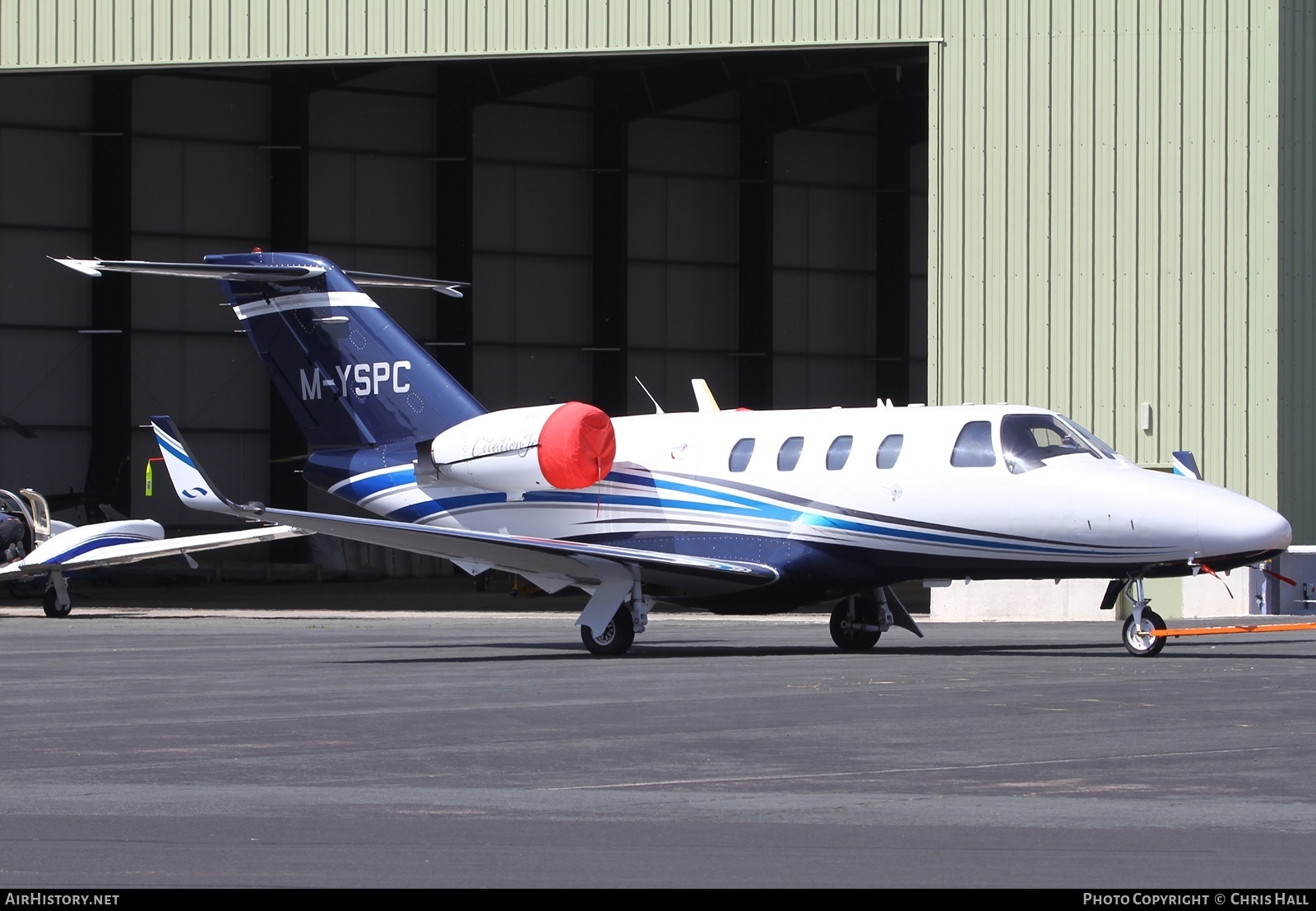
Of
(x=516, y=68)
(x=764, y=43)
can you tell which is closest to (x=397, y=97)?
(x=516, y=68)

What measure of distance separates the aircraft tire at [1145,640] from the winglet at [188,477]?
9.38 meters

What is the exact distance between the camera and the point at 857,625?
2192cm

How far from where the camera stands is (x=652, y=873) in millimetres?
7105

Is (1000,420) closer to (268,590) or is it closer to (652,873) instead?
(652,873)

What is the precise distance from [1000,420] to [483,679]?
6.41m

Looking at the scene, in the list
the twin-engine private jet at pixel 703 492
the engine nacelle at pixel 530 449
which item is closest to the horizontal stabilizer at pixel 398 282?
the twin-engine private jet at pixel 703 492

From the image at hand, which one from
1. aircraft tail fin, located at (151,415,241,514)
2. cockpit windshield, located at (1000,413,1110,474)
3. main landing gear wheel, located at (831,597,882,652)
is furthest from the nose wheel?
aircraft tail fin, located at (151,415,241,514)

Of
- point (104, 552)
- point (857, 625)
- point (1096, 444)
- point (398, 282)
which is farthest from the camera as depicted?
point (104, 552)

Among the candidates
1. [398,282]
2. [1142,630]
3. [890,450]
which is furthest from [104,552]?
[1142,630]

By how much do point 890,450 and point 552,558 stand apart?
3980 mm

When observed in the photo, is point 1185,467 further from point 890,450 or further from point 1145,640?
point 890,450

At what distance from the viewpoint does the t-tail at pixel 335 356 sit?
23.1 meters

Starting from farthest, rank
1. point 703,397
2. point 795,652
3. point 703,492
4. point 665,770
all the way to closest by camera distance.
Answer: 1. point 703,397
2. point 795,652
3. point 703,492
4. point 665,770

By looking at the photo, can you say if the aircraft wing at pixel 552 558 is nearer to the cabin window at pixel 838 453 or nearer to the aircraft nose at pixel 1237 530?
the cabin window at pixel 838 453
